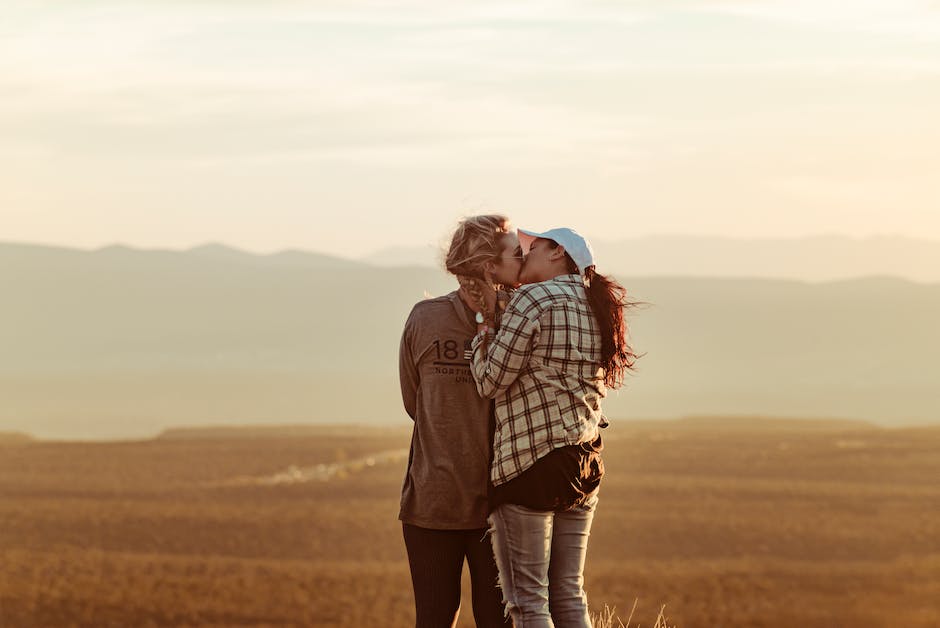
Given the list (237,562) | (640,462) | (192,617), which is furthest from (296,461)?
(192,617)

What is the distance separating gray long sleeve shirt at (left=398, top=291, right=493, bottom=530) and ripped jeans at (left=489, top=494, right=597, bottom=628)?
0.12m

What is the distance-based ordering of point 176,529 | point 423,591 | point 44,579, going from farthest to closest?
1. point 176,529
2. point 44,579
3. point 423,591


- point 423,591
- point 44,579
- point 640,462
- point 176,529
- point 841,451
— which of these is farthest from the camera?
point 841,451

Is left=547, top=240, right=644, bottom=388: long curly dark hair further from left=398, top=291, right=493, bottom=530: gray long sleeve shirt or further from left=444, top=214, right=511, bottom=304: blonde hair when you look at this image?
left=398, top=291, right=493, bottom=530: gray long sleeve shirt

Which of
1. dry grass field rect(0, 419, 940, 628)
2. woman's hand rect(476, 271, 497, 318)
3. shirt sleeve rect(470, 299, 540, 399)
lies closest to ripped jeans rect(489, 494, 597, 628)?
shirt sleeve rect(470, 299, 540, 399)

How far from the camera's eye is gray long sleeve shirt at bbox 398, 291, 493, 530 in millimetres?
3639

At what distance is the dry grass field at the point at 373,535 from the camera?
39.6m

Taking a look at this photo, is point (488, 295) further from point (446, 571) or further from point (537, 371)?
point (446, 571)

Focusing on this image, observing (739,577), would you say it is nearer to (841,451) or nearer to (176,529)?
(176,529)

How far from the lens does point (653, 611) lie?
133 ft

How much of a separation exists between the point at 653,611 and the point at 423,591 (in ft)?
126

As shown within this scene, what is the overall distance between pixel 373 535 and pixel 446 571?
47902 mm

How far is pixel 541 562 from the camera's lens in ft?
11.8

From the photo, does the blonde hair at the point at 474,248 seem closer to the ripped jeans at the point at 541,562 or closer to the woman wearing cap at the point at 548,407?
the woman wearing cap at the point at 548,407
